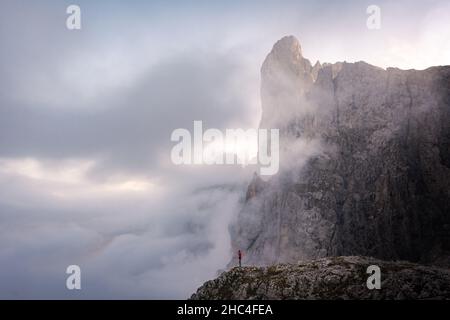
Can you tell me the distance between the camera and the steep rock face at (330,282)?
271 feet

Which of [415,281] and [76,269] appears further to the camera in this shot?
[76,269]

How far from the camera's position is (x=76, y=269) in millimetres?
115125

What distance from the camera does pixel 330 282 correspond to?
91.6 m

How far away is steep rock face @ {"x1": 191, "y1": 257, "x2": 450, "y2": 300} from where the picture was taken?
8269cm
